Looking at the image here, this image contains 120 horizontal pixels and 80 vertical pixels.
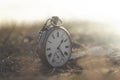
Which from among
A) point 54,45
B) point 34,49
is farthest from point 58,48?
point 34,49

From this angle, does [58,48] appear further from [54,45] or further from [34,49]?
[34,49]

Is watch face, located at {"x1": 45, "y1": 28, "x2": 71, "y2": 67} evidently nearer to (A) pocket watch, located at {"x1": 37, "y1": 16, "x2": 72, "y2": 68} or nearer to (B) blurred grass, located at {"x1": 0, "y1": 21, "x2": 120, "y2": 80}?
(A) pocket watch, located at {"x1": 37, "y1": 16, "x2": 72, "y2": 68}

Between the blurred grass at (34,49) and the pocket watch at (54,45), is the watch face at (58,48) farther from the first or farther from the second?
the blurred grass at (34,49)

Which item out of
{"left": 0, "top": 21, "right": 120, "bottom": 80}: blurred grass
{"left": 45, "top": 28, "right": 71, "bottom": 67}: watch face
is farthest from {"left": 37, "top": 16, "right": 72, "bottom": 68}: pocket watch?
{"left": 0, "top": 21, "right": 120, "bottom": 80}: blurred grass

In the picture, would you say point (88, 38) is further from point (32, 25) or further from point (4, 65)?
point (4, 65)

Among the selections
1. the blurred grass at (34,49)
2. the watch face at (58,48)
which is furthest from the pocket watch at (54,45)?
the blurred grass at (34,49)

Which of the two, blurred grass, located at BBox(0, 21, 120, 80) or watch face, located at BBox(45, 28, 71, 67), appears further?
watch face, located at BBox(45, 28, 71, 67)

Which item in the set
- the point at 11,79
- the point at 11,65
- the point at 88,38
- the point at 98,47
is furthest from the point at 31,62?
the point at 88,38
